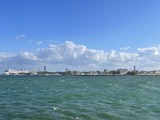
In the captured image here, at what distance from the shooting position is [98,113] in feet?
113

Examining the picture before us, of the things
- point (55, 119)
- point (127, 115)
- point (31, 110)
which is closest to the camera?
point (55, 119)

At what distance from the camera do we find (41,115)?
32531 mm

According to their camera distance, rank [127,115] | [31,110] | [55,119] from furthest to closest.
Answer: [31,110] → [127,115] → [55,119]

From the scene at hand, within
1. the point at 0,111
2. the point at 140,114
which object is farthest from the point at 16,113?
the point at 140,114

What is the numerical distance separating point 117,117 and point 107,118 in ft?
3.61

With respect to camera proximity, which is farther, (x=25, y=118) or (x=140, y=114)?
(x=140, y=114)

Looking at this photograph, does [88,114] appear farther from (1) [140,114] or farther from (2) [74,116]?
(1) [140,114]

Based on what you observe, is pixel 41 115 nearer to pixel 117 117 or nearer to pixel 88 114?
pixel 88 114

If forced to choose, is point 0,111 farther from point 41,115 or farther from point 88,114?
point 88,114

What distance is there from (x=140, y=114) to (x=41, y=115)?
10.1m

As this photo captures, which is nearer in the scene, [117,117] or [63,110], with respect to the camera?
[117,117]

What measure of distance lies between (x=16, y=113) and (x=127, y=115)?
1100 cm

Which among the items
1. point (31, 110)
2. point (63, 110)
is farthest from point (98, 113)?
point (31, 110)

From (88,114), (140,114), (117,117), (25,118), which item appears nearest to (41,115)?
(25,118)
